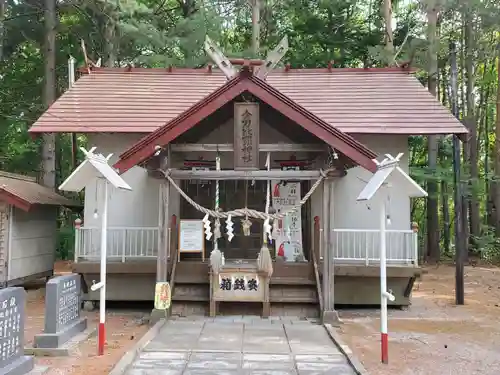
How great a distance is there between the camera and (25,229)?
493 inches

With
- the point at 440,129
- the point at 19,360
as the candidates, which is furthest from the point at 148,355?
the point at 440,129

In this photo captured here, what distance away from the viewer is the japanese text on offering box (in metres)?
5.59

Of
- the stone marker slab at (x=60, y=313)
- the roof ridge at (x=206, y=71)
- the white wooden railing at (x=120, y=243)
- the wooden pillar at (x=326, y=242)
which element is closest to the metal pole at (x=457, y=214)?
the roof ridge at (x=206, y=71)

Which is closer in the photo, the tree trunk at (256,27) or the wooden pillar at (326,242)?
the wooden pillar at (326,242)

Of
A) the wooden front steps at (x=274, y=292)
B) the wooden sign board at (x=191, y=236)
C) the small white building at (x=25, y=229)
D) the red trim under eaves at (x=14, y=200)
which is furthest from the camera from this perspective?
the small white building at (x=25, y=229)

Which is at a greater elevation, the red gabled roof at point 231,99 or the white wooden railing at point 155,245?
the red gabled roof at point 231,99

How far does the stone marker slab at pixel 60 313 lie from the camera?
703 cm

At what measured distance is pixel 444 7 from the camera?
59.8 ft

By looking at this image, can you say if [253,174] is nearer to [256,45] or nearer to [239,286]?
[239,286]

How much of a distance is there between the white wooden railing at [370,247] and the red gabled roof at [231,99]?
2.82m

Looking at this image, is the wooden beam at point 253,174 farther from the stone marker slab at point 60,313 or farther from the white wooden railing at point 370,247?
A: the stone marker slab at point 60,313

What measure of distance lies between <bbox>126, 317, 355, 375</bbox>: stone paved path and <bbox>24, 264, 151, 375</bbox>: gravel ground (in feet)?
1.53

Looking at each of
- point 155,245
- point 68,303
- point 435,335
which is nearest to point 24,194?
point 155,245

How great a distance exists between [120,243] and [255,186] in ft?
11.8
